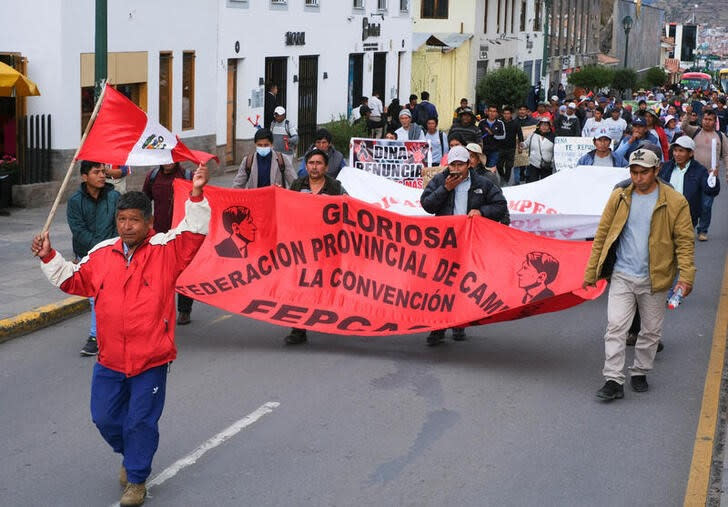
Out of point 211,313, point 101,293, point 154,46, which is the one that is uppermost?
point 154,46

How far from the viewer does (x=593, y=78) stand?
60.9 m

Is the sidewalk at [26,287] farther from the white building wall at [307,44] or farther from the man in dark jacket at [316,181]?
the white building wall at [307,44]

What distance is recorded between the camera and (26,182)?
19.5m

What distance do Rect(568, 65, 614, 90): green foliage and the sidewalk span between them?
46190 millimetres

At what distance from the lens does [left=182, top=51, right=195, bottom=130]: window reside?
83.1ft

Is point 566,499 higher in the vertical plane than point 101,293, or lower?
lower

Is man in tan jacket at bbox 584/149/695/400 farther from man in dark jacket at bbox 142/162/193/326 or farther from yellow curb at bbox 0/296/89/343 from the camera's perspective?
yellow curb at bbox 0/296/89/343

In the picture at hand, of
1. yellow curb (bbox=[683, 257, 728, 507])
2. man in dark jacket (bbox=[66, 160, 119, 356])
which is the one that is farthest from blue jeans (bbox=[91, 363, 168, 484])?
man in dark jacket (bbox=[66, 160, 119, 356])

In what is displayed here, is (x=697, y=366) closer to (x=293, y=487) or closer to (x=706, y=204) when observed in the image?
(x=293, y=487)

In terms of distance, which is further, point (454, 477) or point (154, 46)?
point (154, 46)

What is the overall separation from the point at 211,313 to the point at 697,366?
463 centimetres

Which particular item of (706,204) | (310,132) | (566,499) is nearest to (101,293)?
(566,499)

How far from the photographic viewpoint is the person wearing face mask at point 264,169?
12.3 metres

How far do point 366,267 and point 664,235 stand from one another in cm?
262
